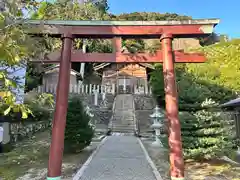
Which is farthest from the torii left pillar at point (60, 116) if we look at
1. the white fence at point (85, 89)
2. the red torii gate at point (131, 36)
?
the white fence at point (85, 89)

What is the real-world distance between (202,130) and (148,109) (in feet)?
47.4

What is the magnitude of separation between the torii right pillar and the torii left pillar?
2.36 m

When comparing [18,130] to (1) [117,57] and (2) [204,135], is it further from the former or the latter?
(2) [204,135]

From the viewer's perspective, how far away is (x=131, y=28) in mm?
5586

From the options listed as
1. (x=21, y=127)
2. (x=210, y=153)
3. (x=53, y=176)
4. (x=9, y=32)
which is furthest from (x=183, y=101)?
(x=21, y=127)

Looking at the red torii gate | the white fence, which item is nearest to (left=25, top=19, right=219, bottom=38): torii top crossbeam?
the red torii gate

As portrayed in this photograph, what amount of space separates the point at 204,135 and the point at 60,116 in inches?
185

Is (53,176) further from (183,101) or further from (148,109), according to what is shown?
(148,109)

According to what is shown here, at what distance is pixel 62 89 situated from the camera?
517 centimetres

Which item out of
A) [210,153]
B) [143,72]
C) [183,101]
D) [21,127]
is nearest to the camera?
[210,153]

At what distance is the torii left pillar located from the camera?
15.6ft

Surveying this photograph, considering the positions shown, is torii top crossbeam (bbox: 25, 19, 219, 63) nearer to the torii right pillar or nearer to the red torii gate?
the red torii gate

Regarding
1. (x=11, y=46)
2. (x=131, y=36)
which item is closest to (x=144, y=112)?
(x=131, y=36)

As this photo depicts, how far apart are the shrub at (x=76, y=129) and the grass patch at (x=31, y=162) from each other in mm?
429
